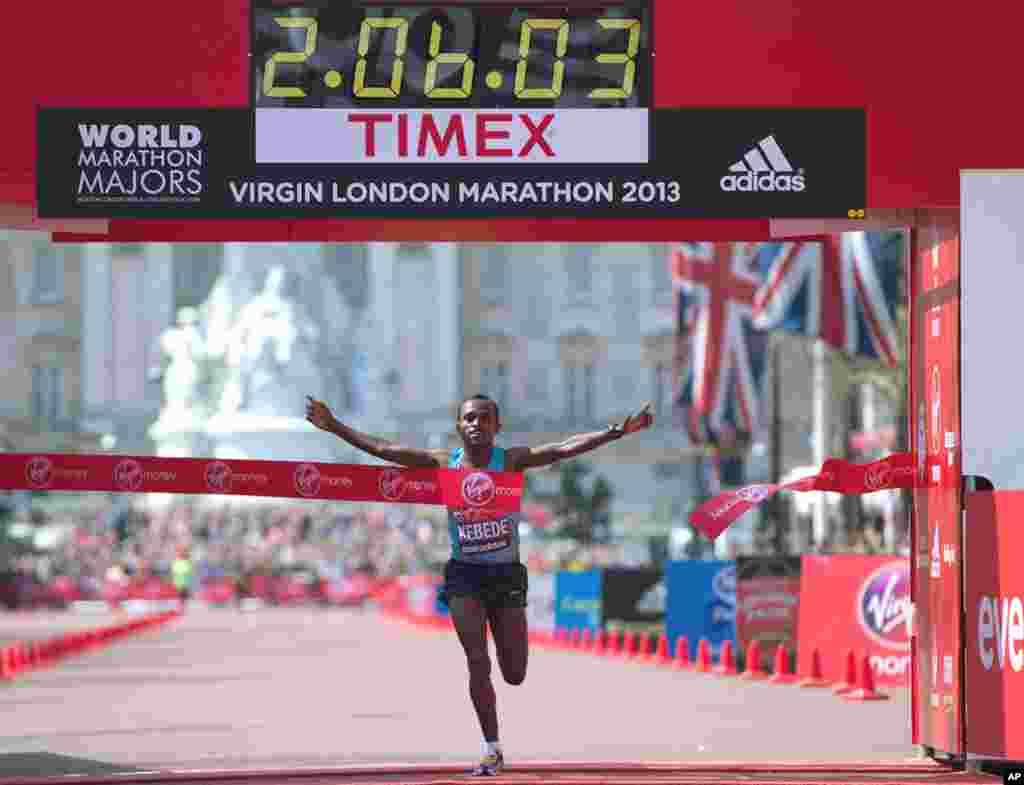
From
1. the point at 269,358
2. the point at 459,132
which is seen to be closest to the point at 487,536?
the point at 459,132

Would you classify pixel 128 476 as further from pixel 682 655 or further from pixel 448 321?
pixel 448 321

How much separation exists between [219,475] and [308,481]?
55 centimetres

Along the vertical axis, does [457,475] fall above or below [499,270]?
below

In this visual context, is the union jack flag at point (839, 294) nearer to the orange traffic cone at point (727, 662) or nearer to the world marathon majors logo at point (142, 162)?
the orange traffic cone at point (727, 662)

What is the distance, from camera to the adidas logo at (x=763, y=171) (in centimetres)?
1612

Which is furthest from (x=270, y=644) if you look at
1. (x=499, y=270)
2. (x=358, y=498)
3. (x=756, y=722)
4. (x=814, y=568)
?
(x=499, y=270)

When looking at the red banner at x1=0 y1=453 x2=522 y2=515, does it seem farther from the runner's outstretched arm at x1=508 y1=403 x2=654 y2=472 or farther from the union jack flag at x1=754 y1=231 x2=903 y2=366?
the union jack flag at x1=754 y1=231 x2=903 y2=366

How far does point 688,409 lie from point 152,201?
33809 millimetres

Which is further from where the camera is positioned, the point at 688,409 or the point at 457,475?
the point at 688,409

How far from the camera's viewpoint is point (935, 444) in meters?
16.8

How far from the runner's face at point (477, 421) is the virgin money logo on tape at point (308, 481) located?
1.79m

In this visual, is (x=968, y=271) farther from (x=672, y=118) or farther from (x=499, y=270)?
(x=499, y=270)

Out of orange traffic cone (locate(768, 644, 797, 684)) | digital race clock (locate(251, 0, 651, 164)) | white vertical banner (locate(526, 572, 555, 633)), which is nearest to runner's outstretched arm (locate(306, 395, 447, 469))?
digital race clock (locate(251, 0, 651, 164))

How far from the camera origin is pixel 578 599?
4638 centimetres
